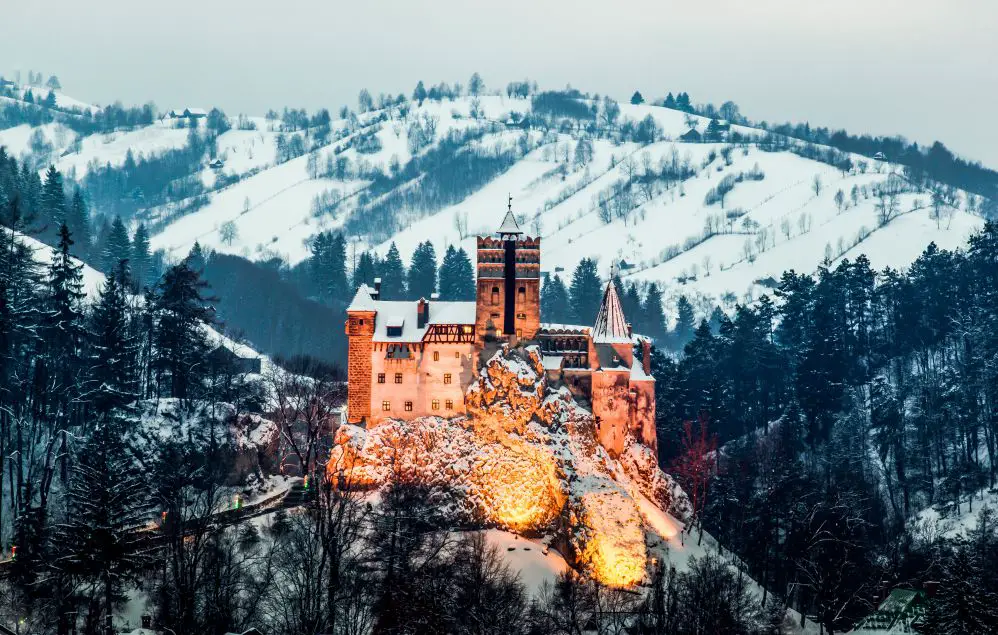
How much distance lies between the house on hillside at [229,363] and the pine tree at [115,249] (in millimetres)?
28503

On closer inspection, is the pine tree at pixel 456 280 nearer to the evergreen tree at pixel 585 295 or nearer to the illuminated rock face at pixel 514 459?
the evergreen tree at pixel 585 295

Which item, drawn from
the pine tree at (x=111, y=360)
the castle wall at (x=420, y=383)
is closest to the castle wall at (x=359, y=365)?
the castle wall at (x=420, y=383)

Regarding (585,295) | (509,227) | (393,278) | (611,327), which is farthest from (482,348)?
(393,278)

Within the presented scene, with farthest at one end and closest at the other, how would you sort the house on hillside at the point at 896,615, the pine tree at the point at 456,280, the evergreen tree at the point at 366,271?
1. the evergreen tree at the point at 366,271
2. the pine tree at the point at 456,280
3. the house on hillside at the point at 896,615

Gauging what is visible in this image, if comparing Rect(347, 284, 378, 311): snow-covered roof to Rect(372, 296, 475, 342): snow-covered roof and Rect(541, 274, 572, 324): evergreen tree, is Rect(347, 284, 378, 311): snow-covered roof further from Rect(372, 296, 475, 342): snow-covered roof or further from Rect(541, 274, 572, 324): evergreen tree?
Rect(541, 274, 572, 324): evergreen tree

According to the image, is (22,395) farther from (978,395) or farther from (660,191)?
(660,191)

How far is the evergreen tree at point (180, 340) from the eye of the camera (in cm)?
8738

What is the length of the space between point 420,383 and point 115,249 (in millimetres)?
58524

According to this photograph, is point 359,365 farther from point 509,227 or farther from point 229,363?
point 229,363

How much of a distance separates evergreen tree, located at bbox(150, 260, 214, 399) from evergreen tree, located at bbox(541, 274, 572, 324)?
54.2 meters

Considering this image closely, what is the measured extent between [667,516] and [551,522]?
10.2 meters

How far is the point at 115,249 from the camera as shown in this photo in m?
126

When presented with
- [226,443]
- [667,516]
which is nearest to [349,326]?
[226,443]

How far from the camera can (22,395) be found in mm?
81188
